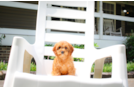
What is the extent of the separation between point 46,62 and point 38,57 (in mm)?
108

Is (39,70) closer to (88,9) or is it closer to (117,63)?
(117,63)

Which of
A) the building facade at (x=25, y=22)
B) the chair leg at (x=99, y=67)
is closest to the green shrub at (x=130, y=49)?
the building facade at (x=25, y=22)

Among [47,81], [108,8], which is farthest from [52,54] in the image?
[108,8]

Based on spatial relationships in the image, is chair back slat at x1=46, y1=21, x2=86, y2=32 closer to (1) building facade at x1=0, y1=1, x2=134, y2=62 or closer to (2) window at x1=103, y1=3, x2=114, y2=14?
(1) building facade at x1=0, y1=1, x2=134, y2=62

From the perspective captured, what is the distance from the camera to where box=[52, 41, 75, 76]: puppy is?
38.5 inches

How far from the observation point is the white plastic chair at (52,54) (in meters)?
0.48

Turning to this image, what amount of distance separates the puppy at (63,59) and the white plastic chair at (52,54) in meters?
0.19

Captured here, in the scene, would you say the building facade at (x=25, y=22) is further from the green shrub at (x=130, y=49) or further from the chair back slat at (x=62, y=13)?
the chair back slat at (x=62, y=13)

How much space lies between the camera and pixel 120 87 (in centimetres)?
52

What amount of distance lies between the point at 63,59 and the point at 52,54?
354 mm

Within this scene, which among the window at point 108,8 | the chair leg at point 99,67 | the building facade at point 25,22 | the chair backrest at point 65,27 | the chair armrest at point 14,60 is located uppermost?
the window at point 108,8

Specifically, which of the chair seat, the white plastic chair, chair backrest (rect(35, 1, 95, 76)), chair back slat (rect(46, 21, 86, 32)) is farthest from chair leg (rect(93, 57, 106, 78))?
the chair seat

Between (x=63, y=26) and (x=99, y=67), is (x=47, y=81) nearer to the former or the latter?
(x=99, y=67)

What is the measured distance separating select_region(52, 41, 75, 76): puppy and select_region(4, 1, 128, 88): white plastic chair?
19 cm
